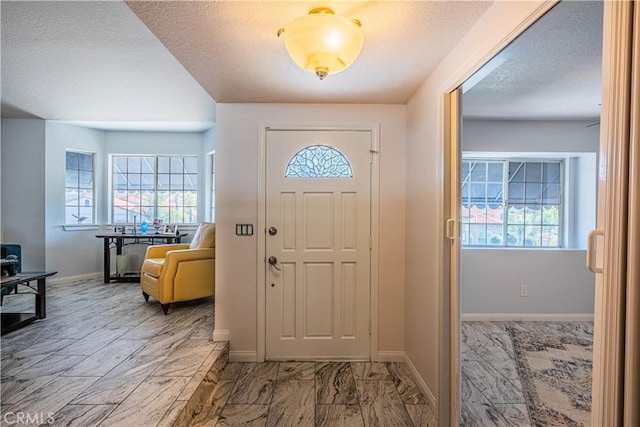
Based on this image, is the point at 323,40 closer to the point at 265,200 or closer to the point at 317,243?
the point at 265,200

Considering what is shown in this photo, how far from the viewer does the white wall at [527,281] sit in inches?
139

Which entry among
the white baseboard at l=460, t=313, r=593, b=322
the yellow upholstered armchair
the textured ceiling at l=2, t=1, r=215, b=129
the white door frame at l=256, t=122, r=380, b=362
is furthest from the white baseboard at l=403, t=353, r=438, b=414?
the textured ceiling at l=2, t=1, r=215, b=129

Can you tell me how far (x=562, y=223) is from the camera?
3793mm

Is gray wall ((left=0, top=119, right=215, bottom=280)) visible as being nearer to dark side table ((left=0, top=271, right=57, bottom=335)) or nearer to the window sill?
the window sill

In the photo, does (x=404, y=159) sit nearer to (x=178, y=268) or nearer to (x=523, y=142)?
(x=523, y=142)

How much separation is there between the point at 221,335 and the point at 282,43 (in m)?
2.31

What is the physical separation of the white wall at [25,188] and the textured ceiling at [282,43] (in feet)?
12.5

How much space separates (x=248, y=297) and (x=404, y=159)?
1823 millimetres

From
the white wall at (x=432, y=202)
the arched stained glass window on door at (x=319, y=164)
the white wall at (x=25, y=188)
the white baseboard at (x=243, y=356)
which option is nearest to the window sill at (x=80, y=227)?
the white wall at (x=25, y=188)

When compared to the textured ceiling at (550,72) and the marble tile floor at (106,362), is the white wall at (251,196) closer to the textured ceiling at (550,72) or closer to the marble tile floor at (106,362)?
the marble tile floor at (106,362)

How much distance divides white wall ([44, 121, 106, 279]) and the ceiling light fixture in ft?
16.4

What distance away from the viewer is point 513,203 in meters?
3.84

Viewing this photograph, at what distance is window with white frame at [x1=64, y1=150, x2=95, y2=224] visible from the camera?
479 centimetres

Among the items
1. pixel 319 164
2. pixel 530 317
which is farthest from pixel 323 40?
pixel 530 317
